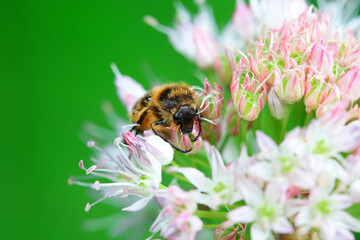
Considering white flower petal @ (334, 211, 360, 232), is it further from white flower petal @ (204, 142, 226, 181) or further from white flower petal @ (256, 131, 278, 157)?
white flower petal @ (204, 142, 226, 181)

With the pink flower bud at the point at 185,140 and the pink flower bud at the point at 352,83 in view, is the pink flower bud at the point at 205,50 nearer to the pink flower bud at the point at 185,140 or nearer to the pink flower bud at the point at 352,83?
the pink flower bud at the point at 185,140

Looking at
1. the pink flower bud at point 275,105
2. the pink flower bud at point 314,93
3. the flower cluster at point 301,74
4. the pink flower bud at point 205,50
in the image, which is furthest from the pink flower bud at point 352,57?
the pink flower bud at point 205,50

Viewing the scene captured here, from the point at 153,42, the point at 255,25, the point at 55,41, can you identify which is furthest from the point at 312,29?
the point at 55,41

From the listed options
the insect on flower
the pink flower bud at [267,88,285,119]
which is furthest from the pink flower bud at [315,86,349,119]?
the insect on flower

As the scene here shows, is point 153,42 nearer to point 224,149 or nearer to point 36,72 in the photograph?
point 36,72

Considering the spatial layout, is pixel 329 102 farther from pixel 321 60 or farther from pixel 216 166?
pixel 216 166

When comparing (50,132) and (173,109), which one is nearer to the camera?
(173,109)
